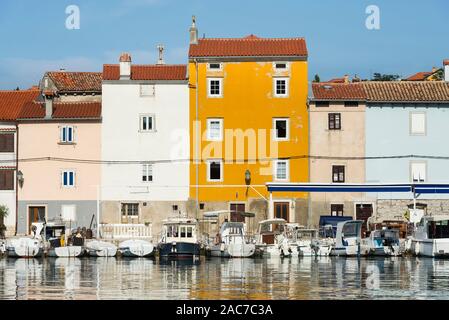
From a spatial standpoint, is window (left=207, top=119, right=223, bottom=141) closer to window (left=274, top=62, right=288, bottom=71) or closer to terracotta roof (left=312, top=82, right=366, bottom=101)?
window (left=274, top=62, right=288, bottom=71)

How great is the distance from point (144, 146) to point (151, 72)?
537 centimetres

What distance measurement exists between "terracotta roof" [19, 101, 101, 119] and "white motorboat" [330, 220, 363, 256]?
19696 millimetres

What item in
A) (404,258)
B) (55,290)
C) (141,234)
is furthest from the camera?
(141,234)

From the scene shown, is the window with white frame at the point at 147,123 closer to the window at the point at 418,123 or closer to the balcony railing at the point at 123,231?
the balcony railing at the point at 123,231

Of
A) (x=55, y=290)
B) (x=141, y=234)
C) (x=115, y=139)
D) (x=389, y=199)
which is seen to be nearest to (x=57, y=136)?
(x=115, y=139)

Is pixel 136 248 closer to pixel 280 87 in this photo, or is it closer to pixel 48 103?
pixel 48 103

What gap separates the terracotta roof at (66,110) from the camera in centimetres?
7550

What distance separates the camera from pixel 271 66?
75188mm

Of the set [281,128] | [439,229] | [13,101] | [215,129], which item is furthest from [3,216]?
[439,229]

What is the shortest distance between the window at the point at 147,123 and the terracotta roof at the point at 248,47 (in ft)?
17.2

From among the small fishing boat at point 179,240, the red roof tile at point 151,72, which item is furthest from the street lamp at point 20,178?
the small fishing boat at point 179,240

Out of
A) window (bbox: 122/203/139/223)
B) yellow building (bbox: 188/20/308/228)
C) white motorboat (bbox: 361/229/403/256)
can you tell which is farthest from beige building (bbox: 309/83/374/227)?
window (bbox: 122/203/139/223)

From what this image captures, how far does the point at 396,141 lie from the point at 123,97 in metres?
19.3

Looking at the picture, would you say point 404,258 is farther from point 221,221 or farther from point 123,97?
point 123,97
